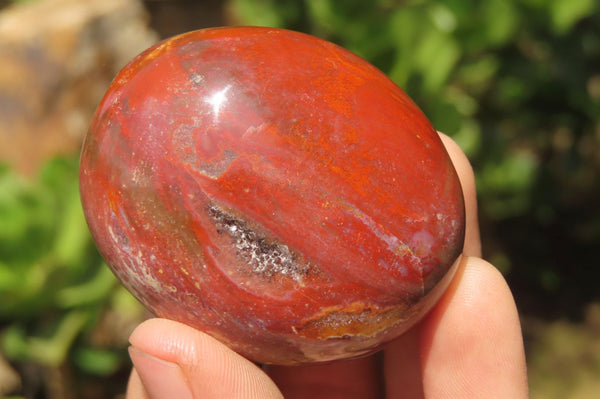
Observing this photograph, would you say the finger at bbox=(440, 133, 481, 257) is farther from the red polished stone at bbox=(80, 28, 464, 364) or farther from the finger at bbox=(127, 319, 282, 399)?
the finger at bbox=(127, 319, 282, 399)

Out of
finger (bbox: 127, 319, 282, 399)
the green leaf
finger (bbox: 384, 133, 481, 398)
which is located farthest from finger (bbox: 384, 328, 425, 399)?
the green leaf

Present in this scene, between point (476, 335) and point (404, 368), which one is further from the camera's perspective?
point (404, 368)

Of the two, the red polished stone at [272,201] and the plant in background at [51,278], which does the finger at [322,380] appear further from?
the plant in background at [51,278]

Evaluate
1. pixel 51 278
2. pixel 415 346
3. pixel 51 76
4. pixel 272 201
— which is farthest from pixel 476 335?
pixel 51 76

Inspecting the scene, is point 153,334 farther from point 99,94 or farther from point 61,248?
point 99,94

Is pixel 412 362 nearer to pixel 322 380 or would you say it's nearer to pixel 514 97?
pixel 322 380

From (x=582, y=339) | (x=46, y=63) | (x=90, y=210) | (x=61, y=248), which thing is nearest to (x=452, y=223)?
(x=90, y=210)
